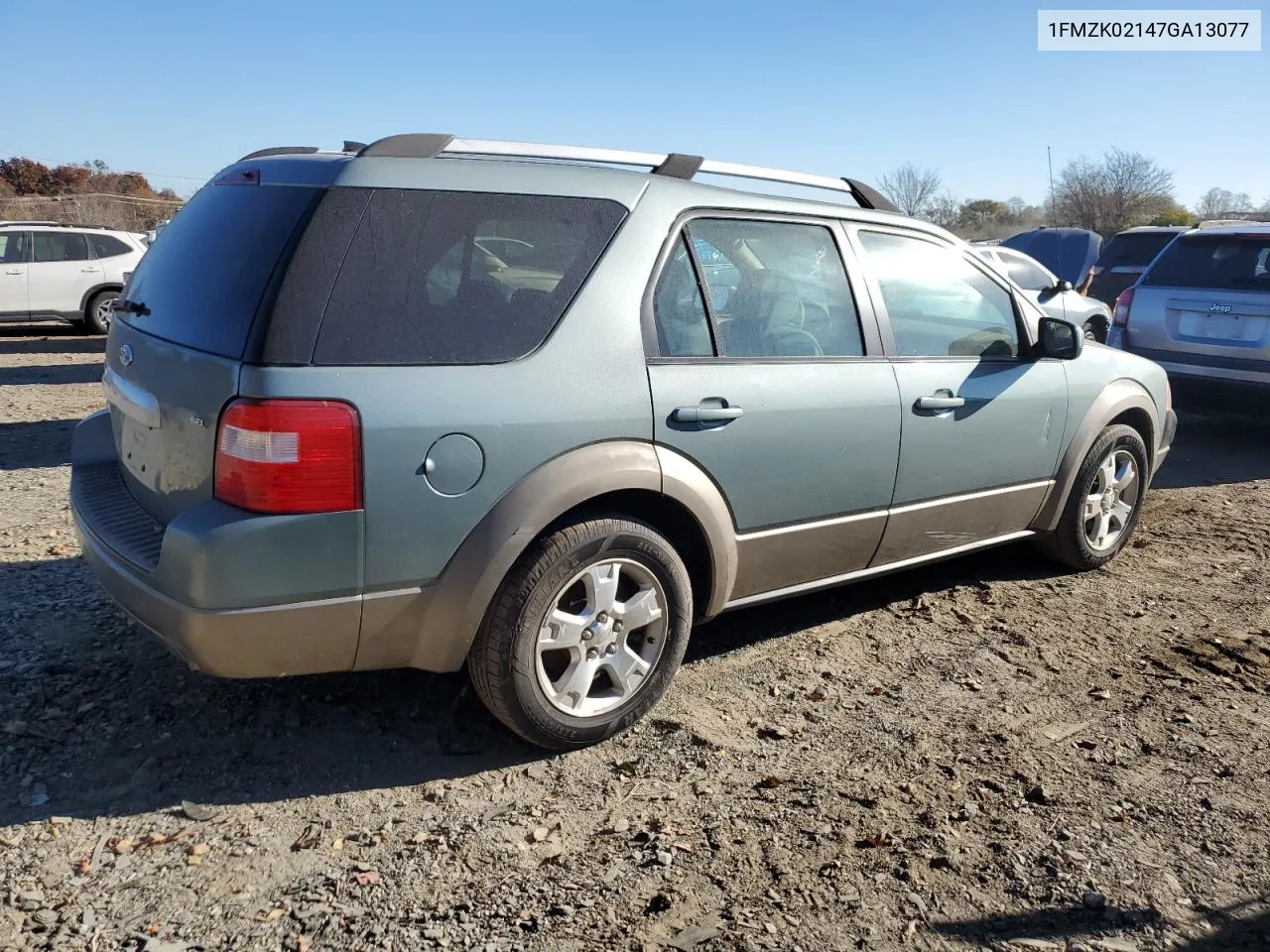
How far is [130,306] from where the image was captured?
3.53 metres

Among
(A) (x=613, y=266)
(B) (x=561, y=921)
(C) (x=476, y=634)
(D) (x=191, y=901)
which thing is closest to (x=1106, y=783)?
(B) (x=561, y=921)

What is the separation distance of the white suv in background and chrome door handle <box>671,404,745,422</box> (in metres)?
13.3

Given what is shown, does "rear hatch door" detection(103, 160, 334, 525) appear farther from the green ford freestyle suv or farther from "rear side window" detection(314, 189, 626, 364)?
"rear side window" detection(314, 189, 626, 364)

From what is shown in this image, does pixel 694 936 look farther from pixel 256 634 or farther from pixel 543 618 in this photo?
pixel 256 634

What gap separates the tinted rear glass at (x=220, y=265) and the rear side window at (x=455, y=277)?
0.71 feet

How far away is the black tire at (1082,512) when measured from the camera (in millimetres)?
4984

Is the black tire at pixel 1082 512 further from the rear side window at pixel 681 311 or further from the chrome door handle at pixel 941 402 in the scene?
the rear side window at pixel 681 311

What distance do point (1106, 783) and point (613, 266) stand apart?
86.9 inches

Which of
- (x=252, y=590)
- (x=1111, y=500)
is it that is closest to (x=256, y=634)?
(x=252, y=590)

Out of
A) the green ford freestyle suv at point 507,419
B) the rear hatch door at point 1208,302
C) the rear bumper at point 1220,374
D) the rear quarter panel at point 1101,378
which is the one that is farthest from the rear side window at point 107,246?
the rear quarter panel at point 1101,378

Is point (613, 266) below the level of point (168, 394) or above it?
above

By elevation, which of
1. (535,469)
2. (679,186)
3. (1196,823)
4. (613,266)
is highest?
(679,186)

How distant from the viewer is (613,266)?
11.1ft

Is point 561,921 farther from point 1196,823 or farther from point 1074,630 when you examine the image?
point 1074,630
